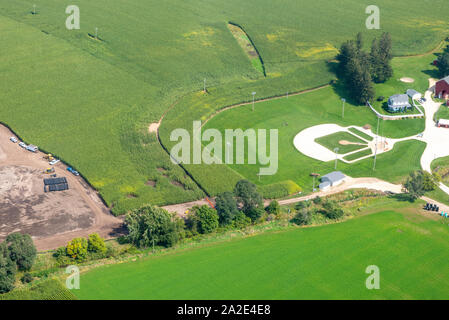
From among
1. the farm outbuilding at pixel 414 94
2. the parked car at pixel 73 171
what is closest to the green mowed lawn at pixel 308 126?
the farm outbuilding at pixel 414 94

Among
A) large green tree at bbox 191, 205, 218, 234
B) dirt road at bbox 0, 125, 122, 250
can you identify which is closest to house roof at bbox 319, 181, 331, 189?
large green tree at bbox 191, 205, 218, 234

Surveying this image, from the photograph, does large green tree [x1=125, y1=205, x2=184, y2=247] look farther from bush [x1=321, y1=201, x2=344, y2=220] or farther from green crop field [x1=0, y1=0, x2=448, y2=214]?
bush [x1=321, y1=201, x2=344, y2=220]

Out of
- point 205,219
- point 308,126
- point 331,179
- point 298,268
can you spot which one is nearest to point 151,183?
point 205,219

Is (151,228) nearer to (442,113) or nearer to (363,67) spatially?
(363,67)

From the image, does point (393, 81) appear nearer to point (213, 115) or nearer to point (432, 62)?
Answer: point (432, 62)

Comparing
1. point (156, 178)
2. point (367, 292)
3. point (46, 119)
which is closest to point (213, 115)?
point (156, 178)

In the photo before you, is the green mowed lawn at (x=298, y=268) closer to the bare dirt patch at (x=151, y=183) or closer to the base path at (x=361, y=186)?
the base path at (x=361, y=186)
